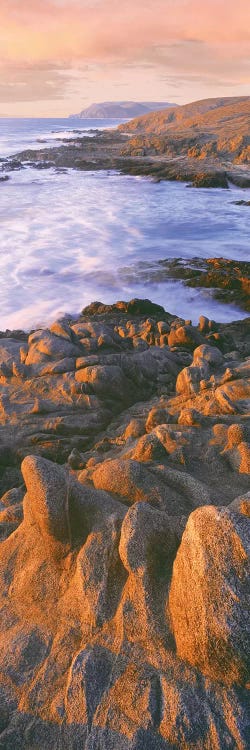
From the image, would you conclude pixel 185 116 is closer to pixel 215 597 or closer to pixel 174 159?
pixel 174 159

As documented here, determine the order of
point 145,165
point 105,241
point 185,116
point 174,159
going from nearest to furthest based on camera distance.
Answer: point 105,241 < point 145,165 < point 174,159 < point 185,116

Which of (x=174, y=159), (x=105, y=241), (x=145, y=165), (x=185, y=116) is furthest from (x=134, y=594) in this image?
(x=185, y=116)

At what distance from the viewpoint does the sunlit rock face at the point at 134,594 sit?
9.30ft

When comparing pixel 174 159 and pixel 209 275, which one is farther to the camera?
pixel 174 159

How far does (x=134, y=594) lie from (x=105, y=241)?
23.0 meters

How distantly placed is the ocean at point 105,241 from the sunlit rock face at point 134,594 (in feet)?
32.7

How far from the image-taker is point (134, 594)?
3.47m

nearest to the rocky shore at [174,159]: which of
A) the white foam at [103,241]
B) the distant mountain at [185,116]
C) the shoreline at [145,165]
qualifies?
the shoreline at [145,165]

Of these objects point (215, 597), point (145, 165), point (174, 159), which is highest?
point (174, 159)

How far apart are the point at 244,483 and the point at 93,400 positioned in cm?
385

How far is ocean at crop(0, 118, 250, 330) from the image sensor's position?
1619 centimetres

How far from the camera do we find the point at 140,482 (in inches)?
179

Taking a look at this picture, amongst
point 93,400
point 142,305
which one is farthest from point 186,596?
point 142,305

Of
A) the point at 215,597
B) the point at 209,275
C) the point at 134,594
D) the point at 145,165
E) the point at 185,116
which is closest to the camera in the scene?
the point at 215,597
